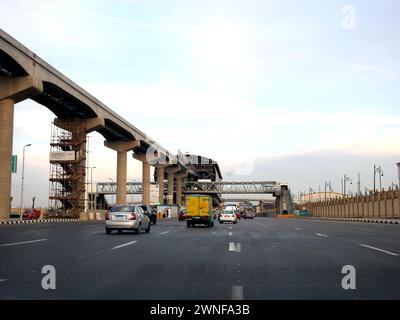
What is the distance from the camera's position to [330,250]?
17.3m

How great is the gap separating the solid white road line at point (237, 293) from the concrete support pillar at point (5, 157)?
1526 inches

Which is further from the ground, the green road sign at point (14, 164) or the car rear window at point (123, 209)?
the green road sign at point (14, 164)

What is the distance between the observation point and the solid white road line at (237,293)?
8.17 metres

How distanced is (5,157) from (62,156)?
18783mm

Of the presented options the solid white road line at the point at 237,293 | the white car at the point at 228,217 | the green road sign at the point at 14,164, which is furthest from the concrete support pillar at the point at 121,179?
the solid white road line at the point at 237,293

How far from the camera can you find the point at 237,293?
855cm

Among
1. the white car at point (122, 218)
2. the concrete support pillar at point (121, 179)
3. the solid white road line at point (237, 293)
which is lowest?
the solid white road line at point (237, 293)

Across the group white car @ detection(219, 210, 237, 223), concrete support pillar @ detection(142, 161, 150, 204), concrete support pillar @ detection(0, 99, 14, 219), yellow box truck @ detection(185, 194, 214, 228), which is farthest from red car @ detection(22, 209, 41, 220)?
yellow box truck @ detection(185, 194, 214, 228)

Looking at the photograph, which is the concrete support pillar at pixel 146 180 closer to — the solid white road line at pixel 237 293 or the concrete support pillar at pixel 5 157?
the concrete support pillar at pixel 5 157

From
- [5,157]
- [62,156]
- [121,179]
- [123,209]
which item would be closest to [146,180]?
[121,179]

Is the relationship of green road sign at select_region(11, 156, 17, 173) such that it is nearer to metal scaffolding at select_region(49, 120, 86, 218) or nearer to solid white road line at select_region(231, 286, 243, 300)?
metal scaffolding at select_region(49, 120, 86, 218)

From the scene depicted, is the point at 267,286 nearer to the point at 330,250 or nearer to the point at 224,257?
the point at 224,257

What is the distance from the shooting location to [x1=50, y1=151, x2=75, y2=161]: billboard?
205 ft
